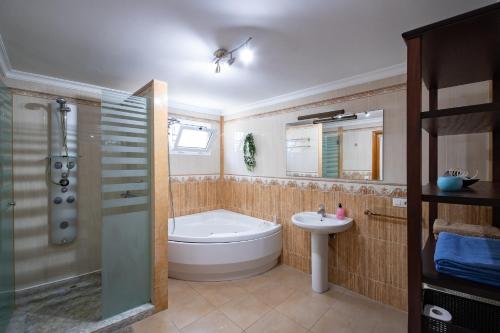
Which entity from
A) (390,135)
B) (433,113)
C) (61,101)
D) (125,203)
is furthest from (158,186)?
(390,135)

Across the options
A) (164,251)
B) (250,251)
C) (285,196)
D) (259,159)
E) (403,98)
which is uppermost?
(403,98)

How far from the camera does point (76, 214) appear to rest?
2.75 metres

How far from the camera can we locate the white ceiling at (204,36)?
1421 millimetres

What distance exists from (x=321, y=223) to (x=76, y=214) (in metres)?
2.81

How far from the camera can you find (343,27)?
1.63 meters

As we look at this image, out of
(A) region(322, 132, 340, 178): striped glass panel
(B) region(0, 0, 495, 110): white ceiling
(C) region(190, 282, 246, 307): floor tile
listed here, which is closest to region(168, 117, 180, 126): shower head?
(B) region(0, 0, 495, 110): white ceiling

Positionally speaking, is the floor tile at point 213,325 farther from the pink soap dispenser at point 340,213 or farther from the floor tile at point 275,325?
the pink soap dispenser at point 340,213

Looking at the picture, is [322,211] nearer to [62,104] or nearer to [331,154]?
[331,154]

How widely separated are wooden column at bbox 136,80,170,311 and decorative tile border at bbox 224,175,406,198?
1.64m

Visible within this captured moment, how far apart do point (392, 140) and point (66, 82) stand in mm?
3542

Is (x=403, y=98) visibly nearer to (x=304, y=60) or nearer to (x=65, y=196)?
(x=304, y=60)

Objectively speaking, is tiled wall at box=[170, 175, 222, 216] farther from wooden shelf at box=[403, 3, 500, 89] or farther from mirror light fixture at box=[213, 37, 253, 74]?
wooden shelf at box=[403, 3, 500, 89]

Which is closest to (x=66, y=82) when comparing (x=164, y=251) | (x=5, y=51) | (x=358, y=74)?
Result: (x=5, y=51)

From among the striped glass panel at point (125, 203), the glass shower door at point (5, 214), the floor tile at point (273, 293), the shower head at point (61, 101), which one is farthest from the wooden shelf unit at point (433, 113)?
the shower head at point (61, 101)
